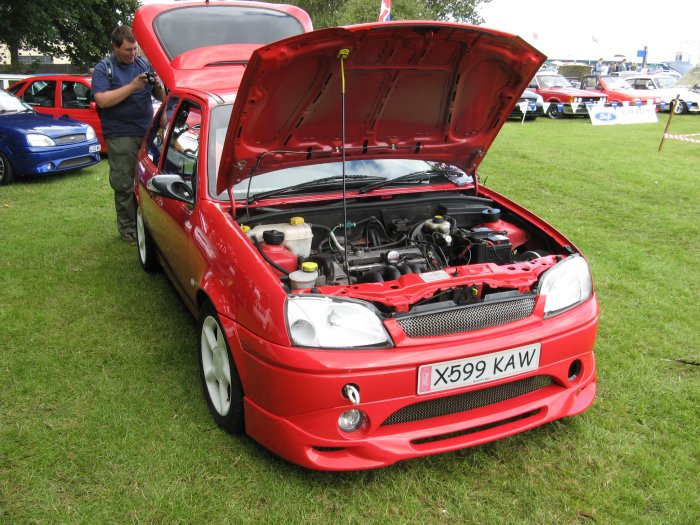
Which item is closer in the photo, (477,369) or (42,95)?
(477,369)

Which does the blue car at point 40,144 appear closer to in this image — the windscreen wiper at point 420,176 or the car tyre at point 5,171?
the car tyre at point 5,171

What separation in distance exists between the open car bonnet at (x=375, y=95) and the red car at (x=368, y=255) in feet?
0.03

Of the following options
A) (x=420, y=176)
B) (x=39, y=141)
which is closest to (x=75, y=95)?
(x=39, y=141)

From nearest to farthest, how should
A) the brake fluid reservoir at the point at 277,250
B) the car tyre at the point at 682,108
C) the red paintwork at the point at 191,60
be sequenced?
the brake fluid reservoir at the point at 277,250 < the red paintwork at the point at 191,60 < the car tyre at the point at 682,108

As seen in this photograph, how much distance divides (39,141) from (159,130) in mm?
4788

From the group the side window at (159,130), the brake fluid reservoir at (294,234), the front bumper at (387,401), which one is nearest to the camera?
the front bumper at (387,401)

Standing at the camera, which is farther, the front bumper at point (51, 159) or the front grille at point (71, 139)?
the front grille at point (71, 139)

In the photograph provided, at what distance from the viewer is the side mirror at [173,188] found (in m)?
3.19

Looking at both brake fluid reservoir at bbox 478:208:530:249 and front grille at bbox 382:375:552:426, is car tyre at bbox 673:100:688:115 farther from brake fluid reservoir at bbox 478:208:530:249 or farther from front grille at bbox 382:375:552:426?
front grille at bbox 382:375:552:426

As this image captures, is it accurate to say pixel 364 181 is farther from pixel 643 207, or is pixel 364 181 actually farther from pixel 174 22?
pixel 643 207

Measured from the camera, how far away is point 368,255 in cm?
312

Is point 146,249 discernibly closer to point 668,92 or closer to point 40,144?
point 40,144

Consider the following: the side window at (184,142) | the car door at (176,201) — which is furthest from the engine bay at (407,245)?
the side window at (184,142)

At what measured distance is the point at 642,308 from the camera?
4301 millimetres
